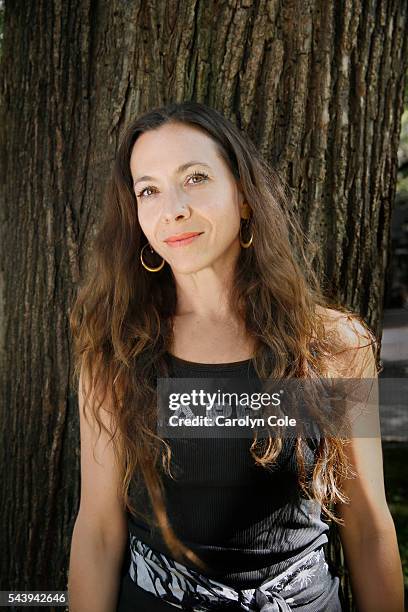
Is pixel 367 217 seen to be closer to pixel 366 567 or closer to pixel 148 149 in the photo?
pixel 148 149

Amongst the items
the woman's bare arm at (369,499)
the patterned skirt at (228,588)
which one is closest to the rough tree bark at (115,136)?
the woman's bare arm at (369,499)

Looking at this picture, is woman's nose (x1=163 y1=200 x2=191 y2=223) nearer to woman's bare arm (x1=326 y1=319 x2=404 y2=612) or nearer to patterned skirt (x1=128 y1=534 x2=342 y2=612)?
woman's bare arm (x1=326 y1=319 x2=404 y2=612)

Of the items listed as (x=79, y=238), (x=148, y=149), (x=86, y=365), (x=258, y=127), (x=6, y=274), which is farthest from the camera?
(x=6, y=274)

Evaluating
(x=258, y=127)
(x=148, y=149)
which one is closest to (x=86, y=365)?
(x=148, y=149)

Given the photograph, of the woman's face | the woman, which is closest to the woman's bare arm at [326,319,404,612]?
the woman

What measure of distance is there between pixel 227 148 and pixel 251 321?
1.94 feet

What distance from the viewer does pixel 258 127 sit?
254 centimetres

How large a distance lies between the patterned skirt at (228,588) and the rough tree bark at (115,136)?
1.64 ft

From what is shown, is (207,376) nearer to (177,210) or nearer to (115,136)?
(177,210)

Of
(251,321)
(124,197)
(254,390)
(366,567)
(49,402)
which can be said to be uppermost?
(124,197)

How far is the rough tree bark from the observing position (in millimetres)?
2523

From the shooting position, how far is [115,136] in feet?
8.56

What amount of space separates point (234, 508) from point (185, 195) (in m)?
1.01

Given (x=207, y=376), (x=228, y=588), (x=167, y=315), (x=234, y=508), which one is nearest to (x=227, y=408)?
(x=207, y=376)
